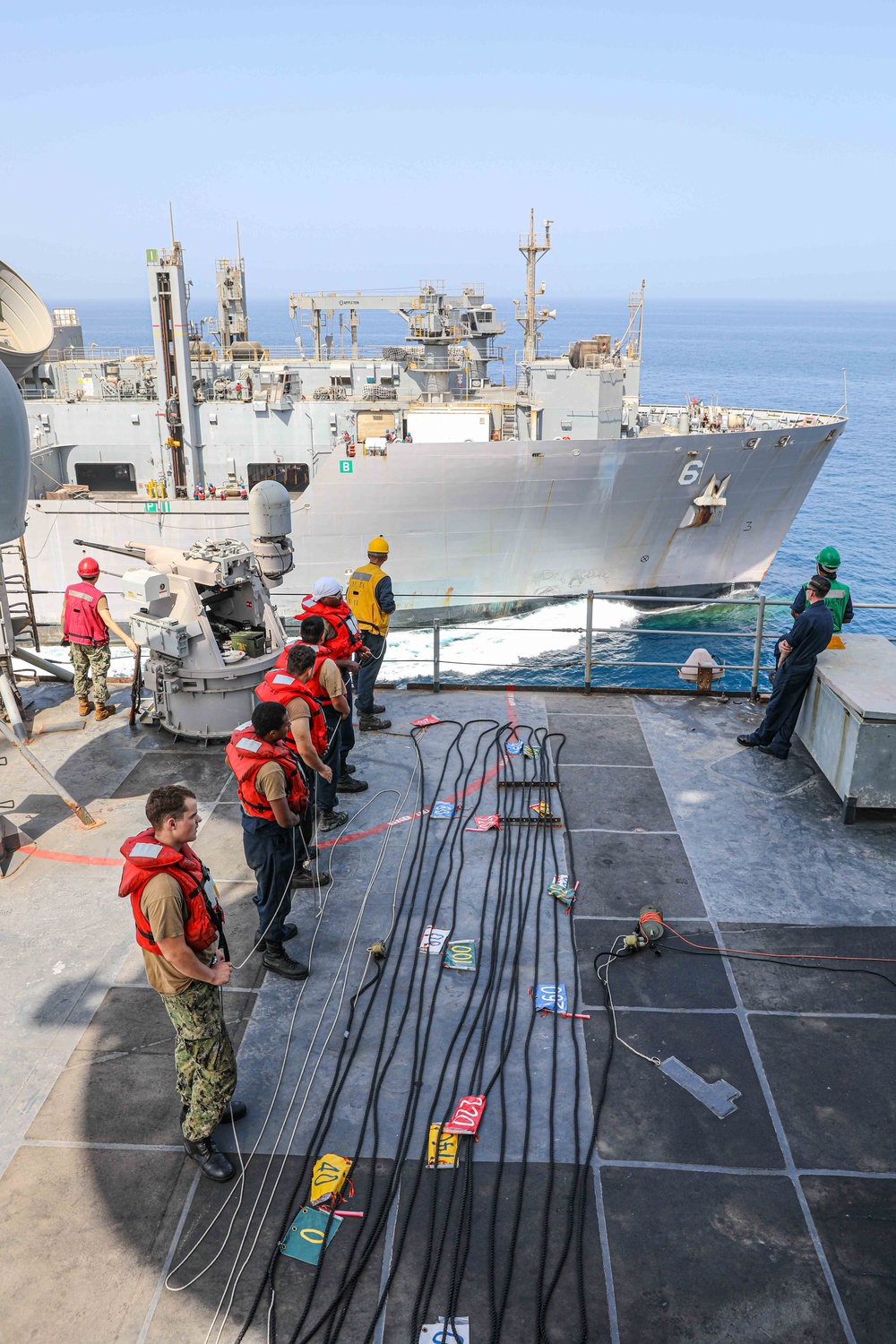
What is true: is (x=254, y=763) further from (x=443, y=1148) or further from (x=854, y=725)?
(x=854, y=725)

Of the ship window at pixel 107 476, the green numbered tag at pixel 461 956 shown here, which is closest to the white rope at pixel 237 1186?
the green numbered tag at pixel 461 956

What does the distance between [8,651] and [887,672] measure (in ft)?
20.5

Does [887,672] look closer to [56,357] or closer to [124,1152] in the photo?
[124,1152]

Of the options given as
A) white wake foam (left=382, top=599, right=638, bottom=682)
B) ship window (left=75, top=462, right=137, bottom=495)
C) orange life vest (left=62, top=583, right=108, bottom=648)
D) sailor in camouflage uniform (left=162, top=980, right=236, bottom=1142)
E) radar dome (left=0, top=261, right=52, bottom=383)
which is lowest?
white wake foam (left=382, top=599, right=638, bottom=682)

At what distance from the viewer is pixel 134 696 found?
7754 mm

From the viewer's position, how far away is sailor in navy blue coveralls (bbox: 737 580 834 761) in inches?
255

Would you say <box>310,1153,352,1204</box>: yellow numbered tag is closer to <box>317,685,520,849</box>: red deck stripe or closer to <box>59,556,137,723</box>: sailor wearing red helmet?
<box>317,685,520,849</box>: red deck stripe

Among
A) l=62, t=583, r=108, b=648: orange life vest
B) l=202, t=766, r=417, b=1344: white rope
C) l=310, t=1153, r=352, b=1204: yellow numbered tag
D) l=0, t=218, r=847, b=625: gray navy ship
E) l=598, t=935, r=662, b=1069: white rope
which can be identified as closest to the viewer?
l=202, t=766, r=417, b=1344: white rope

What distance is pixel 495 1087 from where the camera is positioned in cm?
399

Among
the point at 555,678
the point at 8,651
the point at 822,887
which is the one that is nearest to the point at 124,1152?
the point at 822,887

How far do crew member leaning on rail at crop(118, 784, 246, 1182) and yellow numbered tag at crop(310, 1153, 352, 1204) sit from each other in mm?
332

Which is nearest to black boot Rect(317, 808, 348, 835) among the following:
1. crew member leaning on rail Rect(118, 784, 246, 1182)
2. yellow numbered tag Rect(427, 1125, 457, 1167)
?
crew member leaning on rail Rect(118, 784, 246, 1182)

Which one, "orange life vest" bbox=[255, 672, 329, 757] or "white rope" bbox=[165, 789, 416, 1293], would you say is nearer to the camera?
"white rope" bbox=[165, 789, 416, 1293]

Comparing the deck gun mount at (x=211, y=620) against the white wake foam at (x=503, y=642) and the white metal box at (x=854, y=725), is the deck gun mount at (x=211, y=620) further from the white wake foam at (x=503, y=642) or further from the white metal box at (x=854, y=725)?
the white wake foam at (x=503, y=642)
